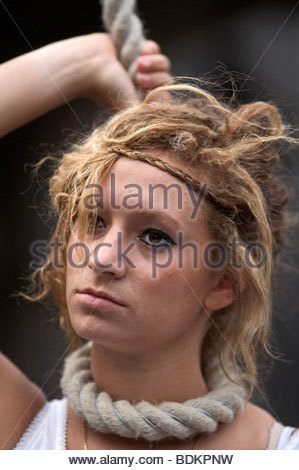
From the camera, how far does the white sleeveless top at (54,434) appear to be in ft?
2.76

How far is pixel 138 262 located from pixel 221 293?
17 centimetres

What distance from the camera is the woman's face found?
731 mm

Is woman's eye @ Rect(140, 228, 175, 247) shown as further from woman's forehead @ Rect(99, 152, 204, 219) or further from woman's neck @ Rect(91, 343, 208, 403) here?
woman's neck @ Rect(91, 343, 208, 403)

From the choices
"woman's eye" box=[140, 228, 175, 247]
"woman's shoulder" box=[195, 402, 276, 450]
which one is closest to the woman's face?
"woman's eye" box=[140, 228, 175, 247]

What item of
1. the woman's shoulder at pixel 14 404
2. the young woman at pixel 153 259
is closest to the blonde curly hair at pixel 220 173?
the young woman at pixel 153 259

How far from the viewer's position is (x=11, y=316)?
3.39 feet

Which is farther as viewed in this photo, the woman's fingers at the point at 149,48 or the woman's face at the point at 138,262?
the woman's fingers at the point at 149,48

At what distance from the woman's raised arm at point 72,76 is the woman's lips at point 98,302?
300 mm

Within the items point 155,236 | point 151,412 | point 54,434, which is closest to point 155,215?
point 155,236

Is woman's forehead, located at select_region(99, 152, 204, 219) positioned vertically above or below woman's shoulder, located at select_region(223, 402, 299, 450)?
above

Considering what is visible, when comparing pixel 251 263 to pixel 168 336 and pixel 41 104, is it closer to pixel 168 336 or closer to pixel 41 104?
pixel 168 336

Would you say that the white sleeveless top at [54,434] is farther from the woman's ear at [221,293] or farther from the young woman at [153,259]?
the woman's ear at [221,293]

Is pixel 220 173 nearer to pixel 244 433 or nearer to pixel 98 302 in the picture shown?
pixel 98 302

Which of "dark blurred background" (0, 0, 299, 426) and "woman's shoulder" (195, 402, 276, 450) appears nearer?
"woman's shoulder" (195, 402, 276, 450)
